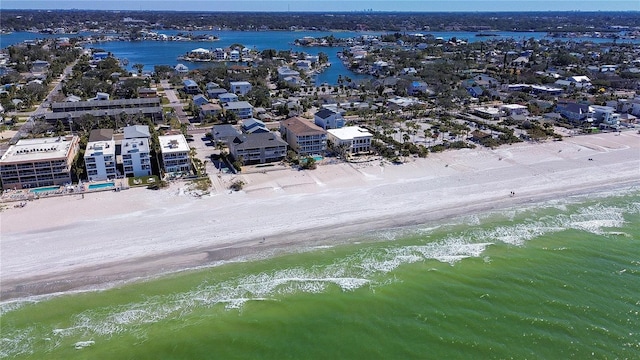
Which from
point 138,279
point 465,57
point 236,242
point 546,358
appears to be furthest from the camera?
point 465,57

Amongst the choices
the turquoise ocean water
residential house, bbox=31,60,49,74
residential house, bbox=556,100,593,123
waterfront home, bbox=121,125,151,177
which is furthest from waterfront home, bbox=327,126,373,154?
residential house, bbox=31,60,49,74

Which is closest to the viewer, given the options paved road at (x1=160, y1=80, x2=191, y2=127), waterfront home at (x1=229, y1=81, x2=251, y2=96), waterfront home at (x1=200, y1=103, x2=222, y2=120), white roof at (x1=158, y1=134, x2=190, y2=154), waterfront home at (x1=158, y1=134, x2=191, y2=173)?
waterfront home at (x1=158, y1=134, x2=191, y2=173)

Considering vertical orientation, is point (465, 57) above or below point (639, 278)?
above

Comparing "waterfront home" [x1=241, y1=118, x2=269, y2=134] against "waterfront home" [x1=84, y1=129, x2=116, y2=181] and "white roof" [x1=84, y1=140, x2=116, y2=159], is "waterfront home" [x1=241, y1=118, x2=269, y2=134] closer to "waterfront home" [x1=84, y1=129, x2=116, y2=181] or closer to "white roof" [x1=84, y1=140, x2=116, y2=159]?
"white roof" [x1=84, y1=140, x2=116, y2=159]

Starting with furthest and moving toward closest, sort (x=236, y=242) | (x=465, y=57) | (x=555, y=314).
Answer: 1. (x=465, y=57)
2. (x=236, y=242)
3. (x=555, y=314)

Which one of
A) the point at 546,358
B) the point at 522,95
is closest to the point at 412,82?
the point at 522,95

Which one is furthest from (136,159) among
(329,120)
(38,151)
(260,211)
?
(329,120)

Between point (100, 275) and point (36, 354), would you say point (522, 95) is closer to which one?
point (100, 275)
